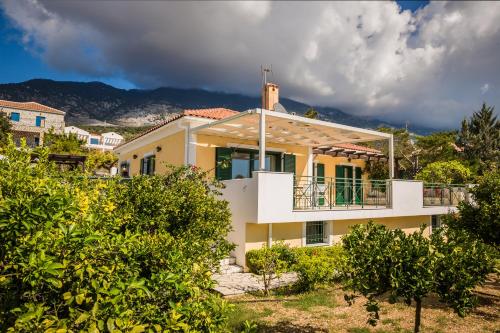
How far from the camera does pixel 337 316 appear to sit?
7.23m

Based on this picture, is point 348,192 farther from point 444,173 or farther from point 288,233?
point 444,173

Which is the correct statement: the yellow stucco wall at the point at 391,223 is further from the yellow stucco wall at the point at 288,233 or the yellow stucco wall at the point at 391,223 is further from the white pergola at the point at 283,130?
the white pergola at the point at 283,130

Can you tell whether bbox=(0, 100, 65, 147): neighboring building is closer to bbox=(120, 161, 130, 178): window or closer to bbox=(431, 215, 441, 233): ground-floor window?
bbox=(120, 161, 130, 178): window

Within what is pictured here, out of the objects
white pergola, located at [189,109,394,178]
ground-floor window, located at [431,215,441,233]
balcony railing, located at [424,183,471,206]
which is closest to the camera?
white pergola, located at [189,109,394,178]

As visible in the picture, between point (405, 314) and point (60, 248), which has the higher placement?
point (60, 248)

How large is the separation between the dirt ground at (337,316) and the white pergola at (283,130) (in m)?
3.82

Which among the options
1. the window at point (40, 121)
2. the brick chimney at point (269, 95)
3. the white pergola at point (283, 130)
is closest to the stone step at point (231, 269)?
the white pergola at point (283, 130)

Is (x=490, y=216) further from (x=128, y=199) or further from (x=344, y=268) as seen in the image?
(x=128, y=199)

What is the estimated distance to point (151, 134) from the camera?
16000mm

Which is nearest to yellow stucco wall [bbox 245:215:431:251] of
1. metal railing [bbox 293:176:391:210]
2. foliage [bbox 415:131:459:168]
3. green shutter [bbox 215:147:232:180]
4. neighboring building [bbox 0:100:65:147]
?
metal railing [bbox 293:176:391:210]

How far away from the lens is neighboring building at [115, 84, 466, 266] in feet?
33.0

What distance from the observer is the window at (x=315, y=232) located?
40.8ft

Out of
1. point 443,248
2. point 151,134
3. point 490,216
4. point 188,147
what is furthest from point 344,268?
point 151,134

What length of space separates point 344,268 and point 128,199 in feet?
11.8
